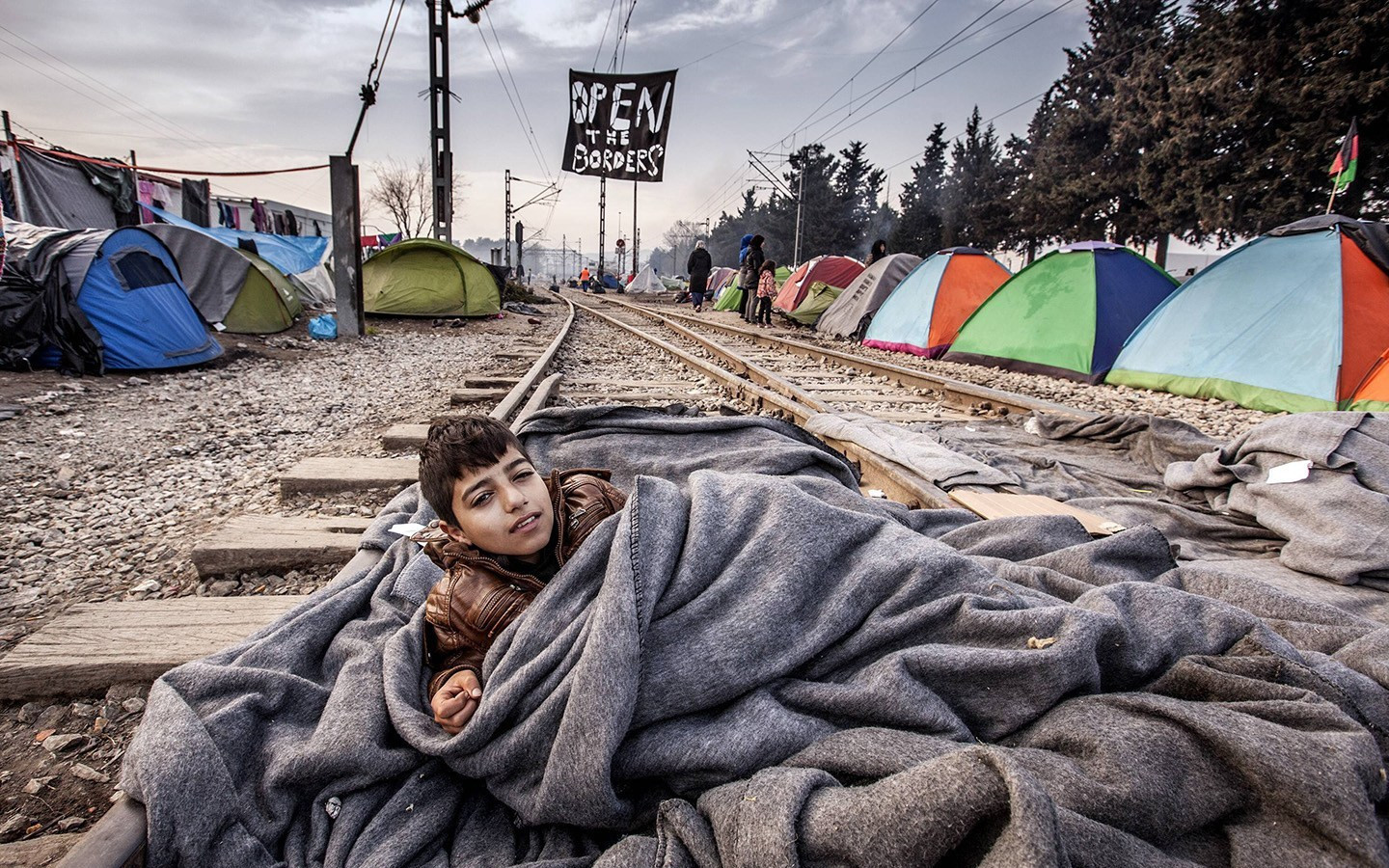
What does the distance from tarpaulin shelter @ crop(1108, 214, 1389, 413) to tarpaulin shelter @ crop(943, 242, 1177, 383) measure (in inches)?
17.6

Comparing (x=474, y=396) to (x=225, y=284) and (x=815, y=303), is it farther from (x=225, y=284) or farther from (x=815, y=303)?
(x=815, y=303)

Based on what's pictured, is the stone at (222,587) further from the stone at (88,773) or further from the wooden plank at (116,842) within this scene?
the wooden plank at (116,842)

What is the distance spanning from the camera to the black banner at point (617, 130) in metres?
18.5

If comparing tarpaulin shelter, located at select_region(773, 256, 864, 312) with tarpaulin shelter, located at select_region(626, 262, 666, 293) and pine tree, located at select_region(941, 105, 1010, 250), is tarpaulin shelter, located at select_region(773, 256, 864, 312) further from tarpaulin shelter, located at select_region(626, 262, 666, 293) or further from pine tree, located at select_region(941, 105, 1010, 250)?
tarpaulin shelter, located at select_region(626, 262, 666, 293)

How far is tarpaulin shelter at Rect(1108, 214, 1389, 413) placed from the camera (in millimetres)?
5180

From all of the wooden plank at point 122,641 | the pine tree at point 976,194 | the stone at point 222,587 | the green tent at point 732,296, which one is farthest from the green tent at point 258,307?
the pine tree at point 976,194

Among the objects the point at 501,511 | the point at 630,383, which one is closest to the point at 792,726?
the point at 501,511

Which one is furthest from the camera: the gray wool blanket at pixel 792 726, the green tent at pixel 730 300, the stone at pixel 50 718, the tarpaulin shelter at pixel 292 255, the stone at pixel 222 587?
the green tent at pixel 730 300

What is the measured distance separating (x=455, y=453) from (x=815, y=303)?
43.9 feet

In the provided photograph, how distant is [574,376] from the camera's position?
6852mm

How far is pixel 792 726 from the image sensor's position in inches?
48.7

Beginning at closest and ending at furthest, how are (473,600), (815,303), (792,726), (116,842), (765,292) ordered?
(116,842)
(792,726)
(473,600)
(765,292)
(815,303)

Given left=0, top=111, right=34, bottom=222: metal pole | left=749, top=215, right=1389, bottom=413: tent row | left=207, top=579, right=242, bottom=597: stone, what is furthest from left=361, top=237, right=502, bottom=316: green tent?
left=207, top=579, right=242, bottom=597: stone

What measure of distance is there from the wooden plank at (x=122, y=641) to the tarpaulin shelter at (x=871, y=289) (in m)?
10.5
